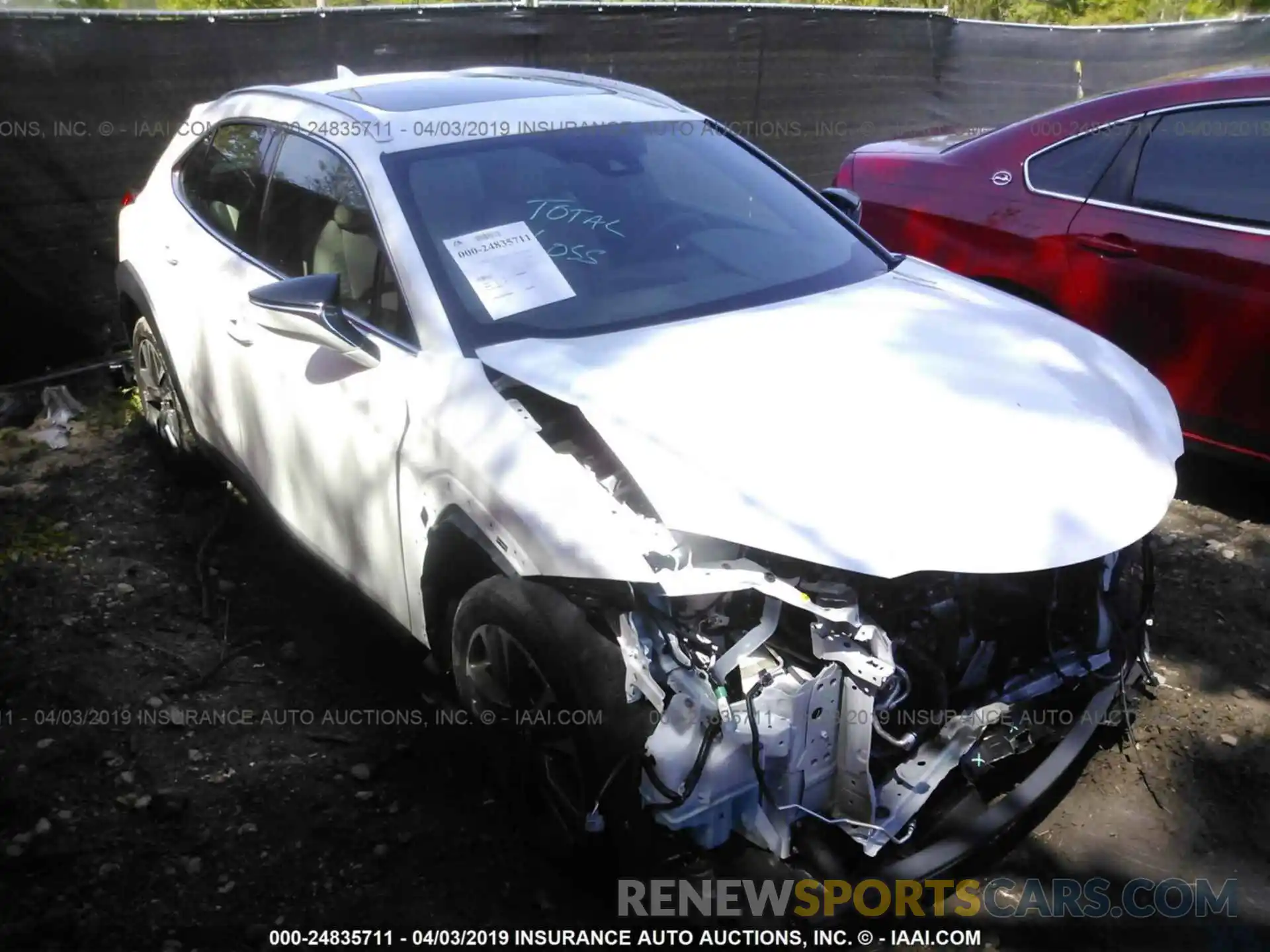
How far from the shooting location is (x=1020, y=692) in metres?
2.42

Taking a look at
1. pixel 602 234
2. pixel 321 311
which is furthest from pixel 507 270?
pixel 321 311

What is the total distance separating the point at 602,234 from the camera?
3145 millimetres

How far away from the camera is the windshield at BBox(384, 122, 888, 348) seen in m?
2.89

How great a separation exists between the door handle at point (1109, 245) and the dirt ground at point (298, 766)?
3.67 feet

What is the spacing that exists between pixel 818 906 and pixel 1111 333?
2.94m

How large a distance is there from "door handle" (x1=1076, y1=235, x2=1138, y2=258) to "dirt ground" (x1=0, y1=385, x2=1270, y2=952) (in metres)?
1.12

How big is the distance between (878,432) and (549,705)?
0.99 meters

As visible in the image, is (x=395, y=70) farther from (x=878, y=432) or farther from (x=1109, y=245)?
(x=878, y=432)

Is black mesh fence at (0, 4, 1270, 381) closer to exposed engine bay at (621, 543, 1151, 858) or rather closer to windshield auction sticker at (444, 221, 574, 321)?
windshield auction sticker at (444, 221, 574, 321)

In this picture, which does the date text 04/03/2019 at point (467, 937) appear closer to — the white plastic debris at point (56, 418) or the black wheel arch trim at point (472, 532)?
the black wheel arch trim at point (472, 532)

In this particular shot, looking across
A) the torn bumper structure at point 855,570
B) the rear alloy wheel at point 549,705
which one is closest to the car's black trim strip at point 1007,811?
the torn bumper structure at point 855,570

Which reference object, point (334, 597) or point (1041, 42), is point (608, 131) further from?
point (1041, 42)

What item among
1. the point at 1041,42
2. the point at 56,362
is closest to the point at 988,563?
the point at 56,362

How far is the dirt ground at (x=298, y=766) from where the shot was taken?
2.67m
